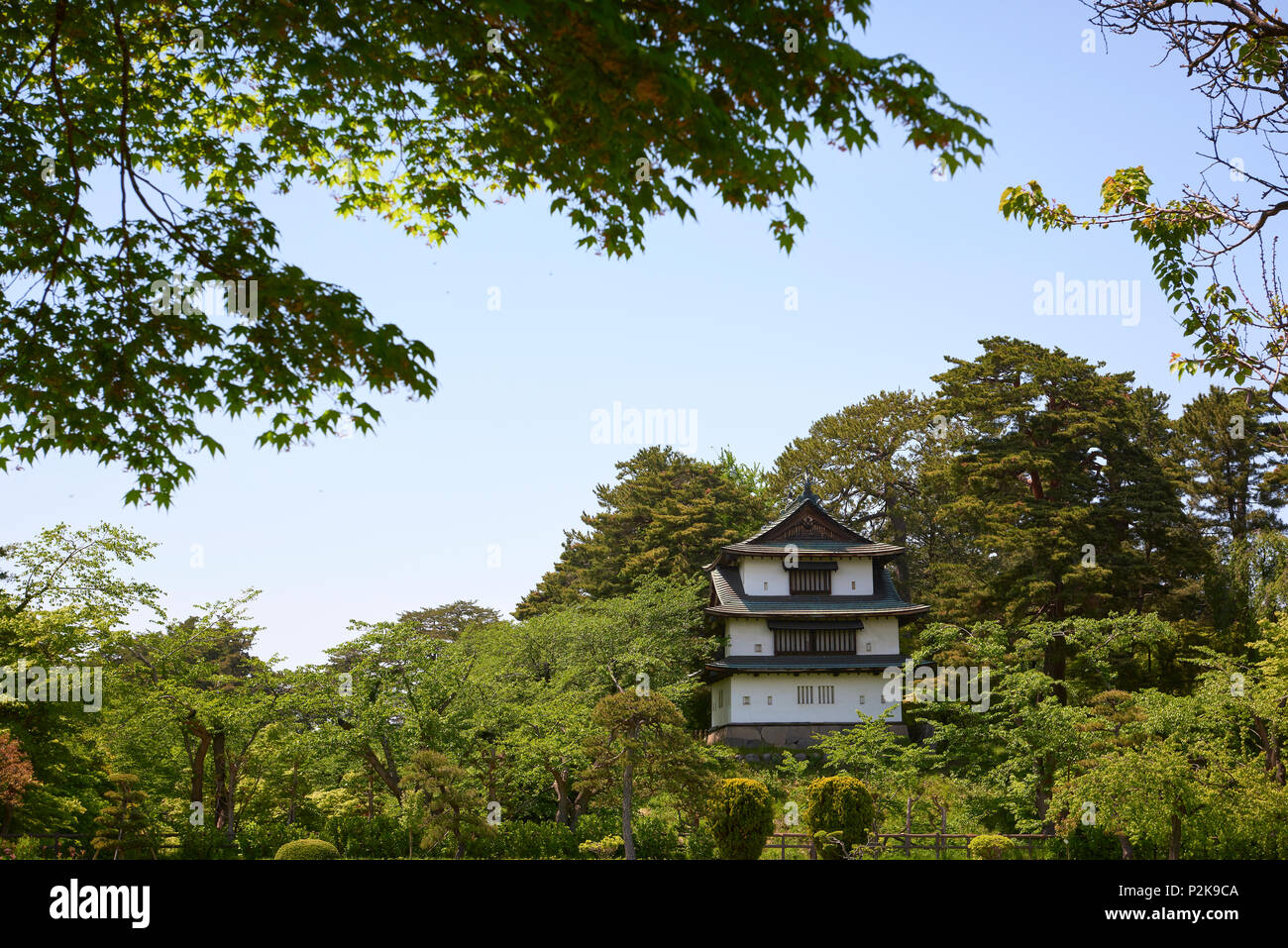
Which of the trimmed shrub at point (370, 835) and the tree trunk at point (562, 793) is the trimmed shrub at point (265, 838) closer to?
the trimmed shrub at point (370, 835)

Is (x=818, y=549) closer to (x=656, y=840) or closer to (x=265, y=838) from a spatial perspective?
(x=656, y=840)

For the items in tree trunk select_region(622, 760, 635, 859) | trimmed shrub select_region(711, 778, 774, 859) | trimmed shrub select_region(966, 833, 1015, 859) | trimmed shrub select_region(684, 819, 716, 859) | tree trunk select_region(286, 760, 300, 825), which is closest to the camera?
trimmed shrub select_region(966, 833, 1015, 859)

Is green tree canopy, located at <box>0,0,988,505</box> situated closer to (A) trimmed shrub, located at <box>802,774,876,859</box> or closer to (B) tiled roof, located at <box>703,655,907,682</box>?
(A) trimmed shrub, located at <box>802,774,876,859</box>

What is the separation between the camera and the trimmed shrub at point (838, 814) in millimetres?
20391

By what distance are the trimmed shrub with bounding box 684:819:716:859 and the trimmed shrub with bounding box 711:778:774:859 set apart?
724 mm

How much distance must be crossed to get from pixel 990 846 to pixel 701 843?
617 cm

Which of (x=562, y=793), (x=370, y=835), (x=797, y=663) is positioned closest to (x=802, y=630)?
(x=797, y=663)

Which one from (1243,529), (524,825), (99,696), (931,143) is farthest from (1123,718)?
(99,696)

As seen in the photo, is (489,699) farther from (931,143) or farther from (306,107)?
(931,143)

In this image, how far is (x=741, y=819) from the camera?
20141 mm

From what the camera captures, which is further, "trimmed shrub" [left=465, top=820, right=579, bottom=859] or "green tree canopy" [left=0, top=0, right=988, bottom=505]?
"trimmed shrub" [left=465, top=820, right=579, bottom=859]

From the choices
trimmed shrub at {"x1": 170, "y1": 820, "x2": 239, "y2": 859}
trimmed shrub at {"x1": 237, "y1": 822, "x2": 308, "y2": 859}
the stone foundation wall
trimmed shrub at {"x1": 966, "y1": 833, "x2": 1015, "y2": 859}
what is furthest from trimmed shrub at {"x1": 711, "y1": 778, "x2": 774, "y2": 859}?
the stone foundation wall

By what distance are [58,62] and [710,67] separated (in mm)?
6324

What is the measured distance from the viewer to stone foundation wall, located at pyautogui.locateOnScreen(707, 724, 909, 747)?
111ft
